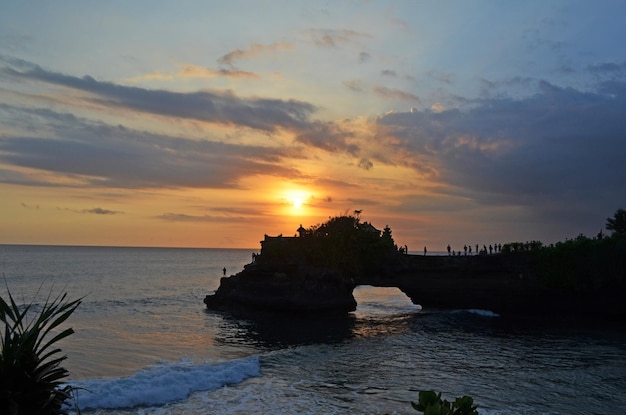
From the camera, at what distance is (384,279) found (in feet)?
171

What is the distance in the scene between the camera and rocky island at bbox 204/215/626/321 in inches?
1893

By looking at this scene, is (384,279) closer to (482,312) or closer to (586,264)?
(482,312)

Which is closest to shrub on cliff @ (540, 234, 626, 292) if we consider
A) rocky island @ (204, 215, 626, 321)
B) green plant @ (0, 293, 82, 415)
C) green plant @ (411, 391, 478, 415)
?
rocky island @ (204, 215, 626, 321)

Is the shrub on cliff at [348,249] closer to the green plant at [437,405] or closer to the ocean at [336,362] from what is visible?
the ocean at [336,362]

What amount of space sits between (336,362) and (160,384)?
32.8 ft

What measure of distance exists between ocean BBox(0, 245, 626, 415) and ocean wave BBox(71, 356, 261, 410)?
6 centimetres

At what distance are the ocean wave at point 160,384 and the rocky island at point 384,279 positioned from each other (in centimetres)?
2371

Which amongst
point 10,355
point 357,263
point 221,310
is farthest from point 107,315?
point 10,355

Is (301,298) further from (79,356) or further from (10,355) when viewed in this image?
(10,355)

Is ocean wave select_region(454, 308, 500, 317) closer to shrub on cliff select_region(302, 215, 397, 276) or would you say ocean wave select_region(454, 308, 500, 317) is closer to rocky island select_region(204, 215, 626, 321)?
rocky island select_region(204, 215, 626, 321)

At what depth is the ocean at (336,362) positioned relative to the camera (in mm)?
20422

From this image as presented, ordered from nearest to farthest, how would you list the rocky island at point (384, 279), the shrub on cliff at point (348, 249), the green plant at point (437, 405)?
the green plant at point (437, 405)
the rocky island at point (384, 279)
the shrub on cliff at point (348, 249)

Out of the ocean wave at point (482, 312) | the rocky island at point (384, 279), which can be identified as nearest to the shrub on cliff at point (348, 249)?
the rocky island at point (384, 279)

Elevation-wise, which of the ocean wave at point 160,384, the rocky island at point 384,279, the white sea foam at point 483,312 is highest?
the rocky island at point 384,279
